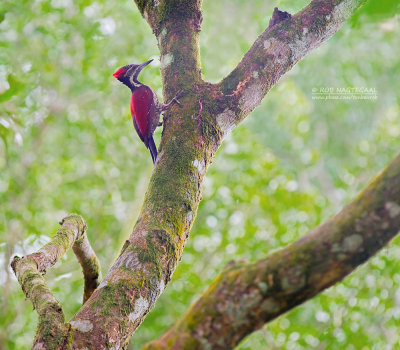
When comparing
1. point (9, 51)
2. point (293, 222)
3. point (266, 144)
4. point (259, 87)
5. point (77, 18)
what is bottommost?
point (259, 87)

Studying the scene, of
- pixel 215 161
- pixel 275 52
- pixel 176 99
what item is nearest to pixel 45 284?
pixel 176 99

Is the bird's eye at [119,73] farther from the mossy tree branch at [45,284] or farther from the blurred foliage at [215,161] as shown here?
the mossy tree branch at [45,284]

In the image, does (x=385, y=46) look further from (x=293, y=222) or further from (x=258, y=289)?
(x=258, y=289)

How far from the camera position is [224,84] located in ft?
8.85

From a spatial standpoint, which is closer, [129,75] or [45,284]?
[45,284]

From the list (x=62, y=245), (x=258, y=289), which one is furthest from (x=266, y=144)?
(x=258, y=289)

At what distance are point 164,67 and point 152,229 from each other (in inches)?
53.7

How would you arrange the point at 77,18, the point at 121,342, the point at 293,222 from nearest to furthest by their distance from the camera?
the point at 121,342 → the point at 293,222 → the point at 77,18

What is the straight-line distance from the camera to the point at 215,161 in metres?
7.91

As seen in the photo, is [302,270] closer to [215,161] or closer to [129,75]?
[129,75]

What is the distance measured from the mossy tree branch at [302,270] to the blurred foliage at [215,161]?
572 centimetres

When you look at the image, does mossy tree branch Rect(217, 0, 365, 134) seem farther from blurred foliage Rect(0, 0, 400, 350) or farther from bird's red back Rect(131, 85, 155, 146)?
blurred foliage Rect(0, 0, 400, 350)

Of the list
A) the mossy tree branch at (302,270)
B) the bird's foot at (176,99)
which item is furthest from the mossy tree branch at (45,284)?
the bird's foot at (176,99)

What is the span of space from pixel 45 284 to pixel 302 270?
1132 millimetres
